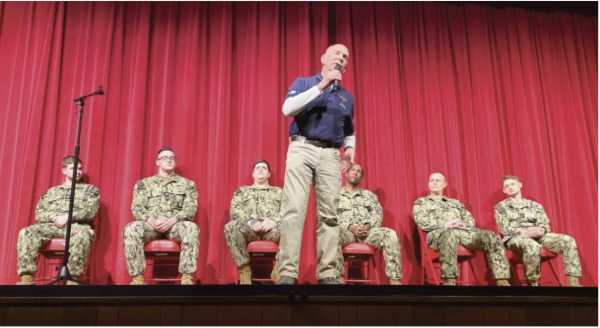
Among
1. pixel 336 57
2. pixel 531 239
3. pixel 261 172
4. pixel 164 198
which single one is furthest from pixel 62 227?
pixel 531 239

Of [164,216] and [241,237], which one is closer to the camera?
[241,237]

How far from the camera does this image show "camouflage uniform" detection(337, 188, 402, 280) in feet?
15.0

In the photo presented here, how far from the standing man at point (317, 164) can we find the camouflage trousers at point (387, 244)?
120cm

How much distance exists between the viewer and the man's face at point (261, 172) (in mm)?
4922

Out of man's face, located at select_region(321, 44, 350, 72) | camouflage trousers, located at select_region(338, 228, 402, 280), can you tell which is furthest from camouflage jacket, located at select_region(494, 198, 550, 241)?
man's face, located at select_region(321, 44, 350, 72)

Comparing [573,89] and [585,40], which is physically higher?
[585,40]

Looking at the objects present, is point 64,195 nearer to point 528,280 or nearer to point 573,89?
point 528,280

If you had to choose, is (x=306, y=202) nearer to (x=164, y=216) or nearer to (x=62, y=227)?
(x=164, y=216)

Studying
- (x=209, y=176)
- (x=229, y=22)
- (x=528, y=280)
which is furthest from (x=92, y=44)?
(x=528, y=280)

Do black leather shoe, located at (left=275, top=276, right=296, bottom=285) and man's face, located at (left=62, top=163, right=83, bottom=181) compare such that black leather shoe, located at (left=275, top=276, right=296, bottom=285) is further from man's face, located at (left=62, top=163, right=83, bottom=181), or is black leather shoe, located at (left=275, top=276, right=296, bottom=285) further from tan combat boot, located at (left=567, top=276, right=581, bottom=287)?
tan combat boot, located at (left=567, top=276, right=581, bottom=287)

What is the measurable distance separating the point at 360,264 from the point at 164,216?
1794 millimetres

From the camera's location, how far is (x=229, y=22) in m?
5.86

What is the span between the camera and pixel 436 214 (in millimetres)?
4887

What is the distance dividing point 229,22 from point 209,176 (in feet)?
5.26
